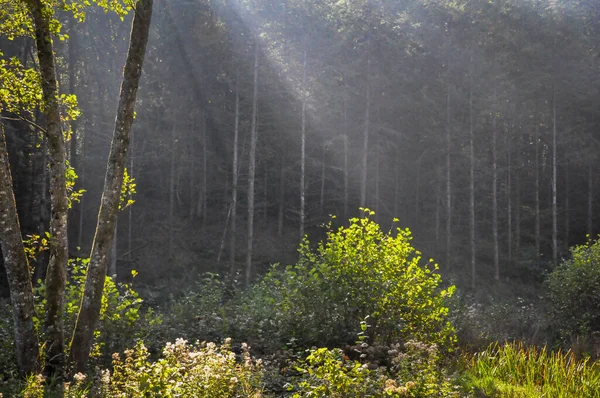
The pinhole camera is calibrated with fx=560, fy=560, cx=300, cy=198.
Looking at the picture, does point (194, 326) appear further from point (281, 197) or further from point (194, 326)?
point (281, 197)

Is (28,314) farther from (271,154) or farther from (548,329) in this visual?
(271,154)

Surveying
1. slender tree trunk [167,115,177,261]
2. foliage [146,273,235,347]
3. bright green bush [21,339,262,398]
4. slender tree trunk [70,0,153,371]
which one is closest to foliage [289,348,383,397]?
bright green bush [21,339,262,398]

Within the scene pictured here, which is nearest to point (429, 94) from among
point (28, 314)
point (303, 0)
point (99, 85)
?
point (303, 0)

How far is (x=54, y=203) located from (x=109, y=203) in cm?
88

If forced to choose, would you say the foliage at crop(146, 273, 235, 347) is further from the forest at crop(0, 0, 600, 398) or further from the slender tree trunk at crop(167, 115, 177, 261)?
the slender tree trunk at crop(167, 115, 177, 261)

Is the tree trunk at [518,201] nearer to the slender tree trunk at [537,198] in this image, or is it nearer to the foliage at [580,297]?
the slender tree trunk at [537,198]

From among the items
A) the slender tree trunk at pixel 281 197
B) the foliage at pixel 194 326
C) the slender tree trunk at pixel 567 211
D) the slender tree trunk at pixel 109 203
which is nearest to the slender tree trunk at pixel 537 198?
the slender tree trunk at pixel 567 211

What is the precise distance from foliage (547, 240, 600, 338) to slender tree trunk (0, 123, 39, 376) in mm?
11327

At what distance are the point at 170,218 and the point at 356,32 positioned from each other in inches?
493

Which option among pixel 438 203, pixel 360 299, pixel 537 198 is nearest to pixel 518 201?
pixel 537 198

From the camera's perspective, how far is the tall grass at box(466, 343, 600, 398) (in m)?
6.46

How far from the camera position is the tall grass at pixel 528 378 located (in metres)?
6.46

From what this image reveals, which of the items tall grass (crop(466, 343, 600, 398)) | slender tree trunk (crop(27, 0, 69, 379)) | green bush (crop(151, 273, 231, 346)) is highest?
slender tree trunk (crop(27, 0, 69, 379))

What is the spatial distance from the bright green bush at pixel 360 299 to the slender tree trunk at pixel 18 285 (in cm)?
323
